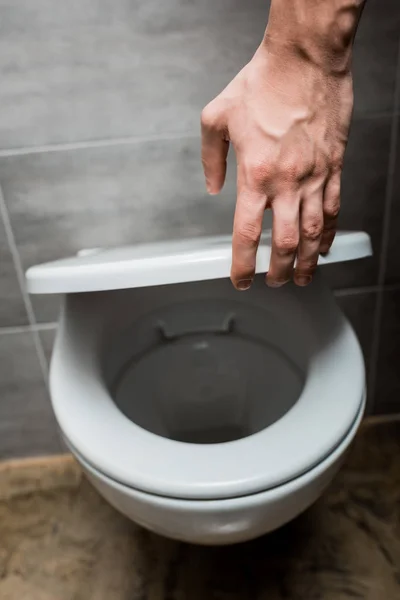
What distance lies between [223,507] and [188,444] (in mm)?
78

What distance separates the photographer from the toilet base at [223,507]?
0.54m

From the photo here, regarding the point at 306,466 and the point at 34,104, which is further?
the point at 34,104

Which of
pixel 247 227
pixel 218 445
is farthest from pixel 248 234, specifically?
pixel 218 445

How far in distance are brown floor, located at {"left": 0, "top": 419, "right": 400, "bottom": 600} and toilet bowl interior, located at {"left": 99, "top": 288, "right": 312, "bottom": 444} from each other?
0.67ft

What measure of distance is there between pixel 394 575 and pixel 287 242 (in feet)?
2.11

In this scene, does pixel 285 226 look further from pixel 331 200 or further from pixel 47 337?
pixel 47 337

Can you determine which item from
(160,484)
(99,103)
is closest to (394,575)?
(160,484)

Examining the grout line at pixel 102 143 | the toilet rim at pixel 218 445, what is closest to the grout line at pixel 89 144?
the grout line at pixel 102 143

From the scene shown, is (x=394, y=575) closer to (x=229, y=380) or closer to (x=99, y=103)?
(x=229, y=380)

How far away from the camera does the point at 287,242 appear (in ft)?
1.61

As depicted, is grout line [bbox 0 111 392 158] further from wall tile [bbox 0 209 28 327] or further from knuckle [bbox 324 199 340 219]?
knuckle [bbox 324 199 340 219]

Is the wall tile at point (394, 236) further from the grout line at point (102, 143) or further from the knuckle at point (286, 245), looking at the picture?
the knuckle at point (286, 245)

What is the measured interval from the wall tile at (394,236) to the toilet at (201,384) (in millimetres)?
238

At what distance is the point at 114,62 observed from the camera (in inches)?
29.7
